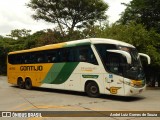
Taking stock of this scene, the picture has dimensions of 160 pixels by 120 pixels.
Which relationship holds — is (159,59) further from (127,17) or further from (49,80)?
(49,80)

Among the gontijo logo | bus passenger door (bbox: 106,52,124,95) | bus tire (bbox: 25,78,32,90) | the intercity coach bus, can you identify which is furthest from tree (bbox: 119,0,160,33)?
bus passenger door (bbox: 106,52,124,95)

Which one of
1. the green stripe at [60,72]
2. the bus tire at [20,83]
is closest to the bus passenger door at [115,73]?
the green stripe at [60,72]

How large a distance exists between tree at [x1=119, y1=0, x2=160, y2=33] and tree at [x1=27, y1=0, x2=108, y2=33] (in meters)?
12.2

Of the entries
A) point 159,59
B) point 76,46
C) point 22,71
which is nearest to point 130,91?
point 76,46

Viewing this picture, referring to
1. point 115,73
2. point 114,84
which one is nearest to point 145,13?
point 115,73

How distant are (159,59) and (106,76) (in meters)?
7.35

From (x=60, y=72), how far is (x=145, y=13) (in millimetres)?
10595

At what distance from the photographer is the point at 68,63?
17.3 metres

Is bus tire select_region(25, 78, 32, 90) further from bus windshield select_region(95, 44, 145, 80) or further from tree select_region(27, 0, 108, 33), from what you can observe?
tree select_region(27, 0, 108, 33)

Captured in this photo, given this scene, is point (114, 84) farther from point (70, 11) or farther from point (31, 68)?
point (70, 11)

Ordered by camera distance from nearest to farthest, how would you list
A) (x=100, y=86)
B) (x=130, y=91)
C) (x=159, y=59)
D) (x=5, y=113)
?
(x=5, y=113)
(x=130, y=91)
(x=100, y=86)
(x=159, y=59)

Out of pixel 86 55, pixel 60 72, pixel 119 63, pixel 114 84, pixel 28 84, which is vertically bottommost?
pixel 28 84

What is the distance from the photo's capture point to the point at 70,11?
37.3 m

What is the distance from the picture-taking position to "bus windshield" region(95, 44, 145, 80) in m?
14.2
